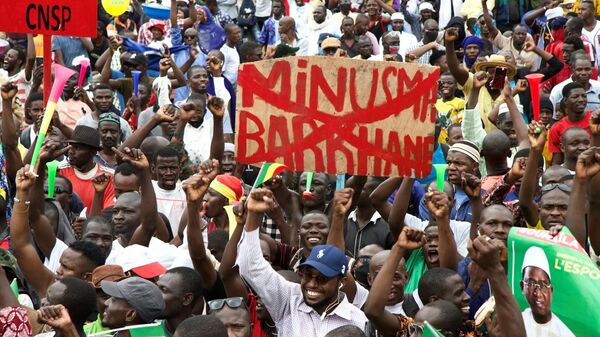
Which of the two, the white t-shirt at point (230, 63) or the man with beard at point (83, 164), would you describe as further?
the white t-shirt at point (230, 63)

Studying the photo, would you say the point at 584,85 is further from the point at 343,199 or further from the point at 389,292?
the point at 389,292

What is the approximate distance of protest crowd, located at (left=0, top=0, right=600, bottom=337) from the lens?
6250 mm

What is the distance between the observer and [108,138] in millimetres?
10398

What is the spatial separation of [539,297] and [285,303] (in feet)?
4.50

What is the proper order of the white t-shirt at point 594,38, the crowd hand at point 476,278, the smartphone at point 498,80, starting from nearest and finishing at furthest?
the crowd hand at point 476,278, the smartphone at point 498,80, the white t-shirt at point 594,38

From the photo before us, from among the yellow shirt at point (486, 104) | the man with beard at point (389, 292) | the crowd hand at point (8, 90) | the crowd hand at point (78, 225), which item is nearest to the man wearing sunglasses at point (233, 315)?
the man with beard at point (389, 292)

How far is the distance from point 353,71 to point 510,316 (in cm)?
216

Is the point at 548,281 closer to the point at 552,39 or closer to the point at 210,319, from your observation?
the point at 210,319

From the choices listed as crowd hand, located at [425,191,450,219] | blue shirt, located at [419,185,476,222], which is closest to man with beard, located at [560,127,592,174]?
blue shirt, located at [419,185,476,222]

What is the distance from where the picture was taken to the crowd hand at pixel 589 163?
23.6 feet

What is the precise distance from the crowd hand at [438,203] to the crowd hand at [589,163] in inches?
29.8

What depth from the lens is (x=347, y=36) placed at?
16094 mm

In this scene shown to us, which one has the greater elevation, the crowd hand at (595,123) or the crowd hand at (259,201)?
the crowd hand at (595,123)

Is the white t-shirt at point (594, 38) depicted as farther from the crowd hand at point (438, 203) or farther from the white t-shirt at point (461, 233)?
the crowd hand at point (438, 203)
